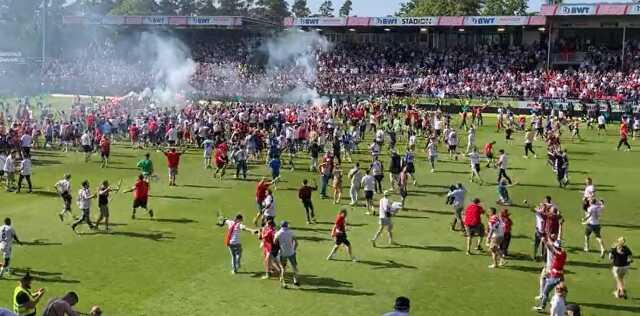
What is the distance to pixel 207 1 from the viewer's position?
15738 centimetres

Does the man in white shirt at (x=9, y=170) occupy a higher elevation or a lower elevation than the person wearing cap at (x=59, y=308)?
higher

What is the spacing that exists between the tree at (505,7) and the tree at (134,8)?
57485 millimetres

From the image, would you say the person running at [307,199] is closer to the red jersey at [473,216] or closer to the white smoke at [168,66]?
the red jersey at [473,216]

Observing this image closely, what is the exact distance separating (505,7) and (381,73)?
57109mm

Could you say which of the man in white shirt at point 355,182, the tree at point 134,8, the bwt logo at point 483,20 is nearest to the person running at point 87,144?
the man in white shirt at point 355,182

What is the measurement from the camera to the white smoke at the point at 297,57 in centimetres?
6431

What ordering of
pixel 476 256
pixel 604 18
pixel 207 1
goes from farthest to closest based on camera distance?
1. pixel 207 1
2. pixel 604 18
3. pixel 476 256

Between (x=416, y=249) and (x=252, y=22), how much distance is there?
61.5 metres

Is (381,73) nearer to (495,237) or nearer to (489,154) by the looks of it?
(489,154)

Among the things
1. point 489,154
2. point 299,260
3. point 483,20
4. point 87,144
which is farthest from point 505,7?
point 299,260

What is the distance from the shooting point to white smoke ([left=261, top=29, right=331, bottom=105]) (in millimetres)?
64312

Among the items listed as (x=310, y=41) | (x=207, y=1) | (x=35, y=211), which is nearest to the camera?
(x=35, y=211)

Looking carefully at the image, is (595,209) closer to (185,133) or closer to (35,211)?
(35,211)

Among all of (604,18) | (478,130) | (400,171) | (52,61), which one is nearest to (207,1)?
(52,61)
